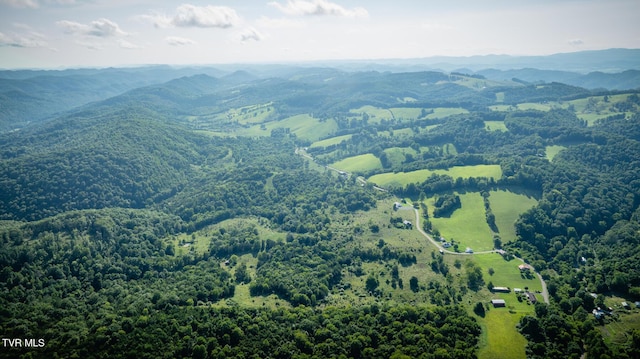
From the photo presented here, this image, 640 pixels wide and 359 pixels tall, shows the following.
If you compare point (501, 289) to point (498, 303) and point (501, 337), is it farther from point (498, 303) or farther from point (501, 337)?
point (501, 337)

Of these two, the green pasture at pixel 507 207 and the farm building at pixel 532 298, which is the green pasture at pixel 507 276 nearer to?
the farm building at pixel 532 298

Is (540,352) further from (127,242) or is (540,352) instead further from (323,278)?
(127,242)

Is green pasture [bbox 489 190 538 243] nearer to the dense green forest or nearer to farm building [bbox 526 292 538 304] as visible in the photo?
the dense green forest

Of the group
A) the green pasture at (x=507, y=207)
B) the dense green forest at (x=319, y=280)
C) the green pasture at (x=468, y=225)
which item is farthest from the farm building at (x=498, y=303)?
the green pasture at (x=507, y=207)

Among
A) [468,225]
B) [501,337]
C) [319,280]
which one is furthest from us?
[468,225]

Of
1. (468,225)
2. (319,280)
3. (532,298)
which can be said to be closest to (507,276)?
(532,298)

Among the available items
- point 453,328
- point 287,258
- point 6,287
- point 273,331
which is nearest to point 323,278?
point 287,258

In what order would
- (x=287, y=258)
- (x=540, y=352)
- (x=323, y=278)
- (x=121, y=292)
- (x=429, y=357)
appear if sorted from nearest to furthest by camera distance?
(x=429, y=357) < (x=540, y=352) < (x=121, y=292) < (x=323, y=278) < (x=287, y=258)
